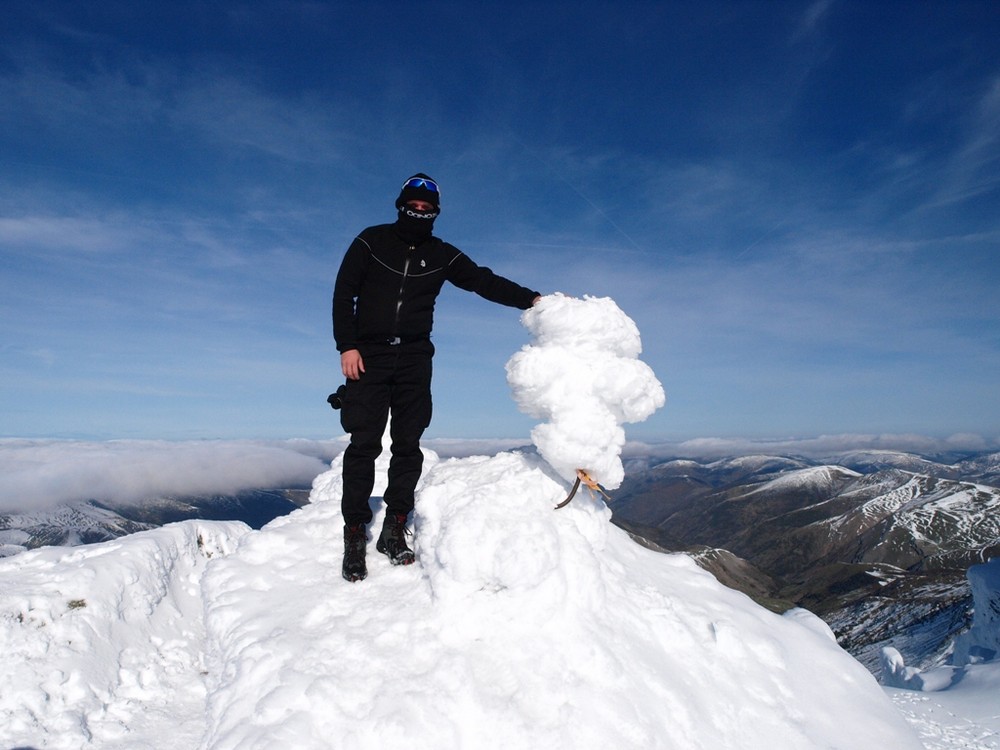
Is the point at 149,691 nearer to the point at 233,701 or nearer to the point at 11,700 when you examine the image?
the point at 11,700

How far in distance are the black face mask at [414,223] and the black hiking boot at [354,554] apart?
341 centimetres

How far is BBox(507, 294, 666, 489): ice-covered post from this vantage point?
19.6ft

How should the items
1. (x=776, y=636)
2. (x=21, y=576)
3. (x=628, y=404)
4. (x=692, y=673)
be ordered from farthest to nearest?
(x=21, y=576)
(x=628, y=404)
(x=776, y=636)
(x=692, y=673)

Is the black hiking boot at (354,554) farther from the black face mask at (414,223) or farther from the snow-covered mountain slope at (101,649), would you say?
the black face mask at (414,223)

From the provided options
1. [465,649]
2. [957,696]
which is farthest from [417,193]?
[957,696]

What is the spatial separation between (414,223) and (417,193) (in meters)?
0.33

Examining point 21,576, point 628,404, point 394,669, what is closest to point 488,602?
point 394,669

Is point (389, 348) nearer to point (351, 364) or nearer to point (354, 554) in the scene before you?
point (351, 364)

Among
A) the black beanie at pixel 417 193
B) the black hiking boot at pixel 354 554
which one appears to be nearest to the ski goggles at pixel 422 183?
the black beanie at pixel 417 193

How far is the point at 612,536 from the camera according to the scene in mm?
6734

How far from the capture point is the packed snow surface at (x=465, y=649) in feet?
13.1

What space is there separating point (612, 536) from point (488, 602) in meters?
2.42

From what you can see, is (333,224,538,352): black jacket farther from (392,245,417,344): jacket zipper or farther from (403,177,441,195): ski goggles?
(403,177,441,195): ski goggles

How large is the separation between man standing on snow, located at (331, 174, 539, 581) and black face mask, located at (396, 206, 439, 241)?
11 millimetres
